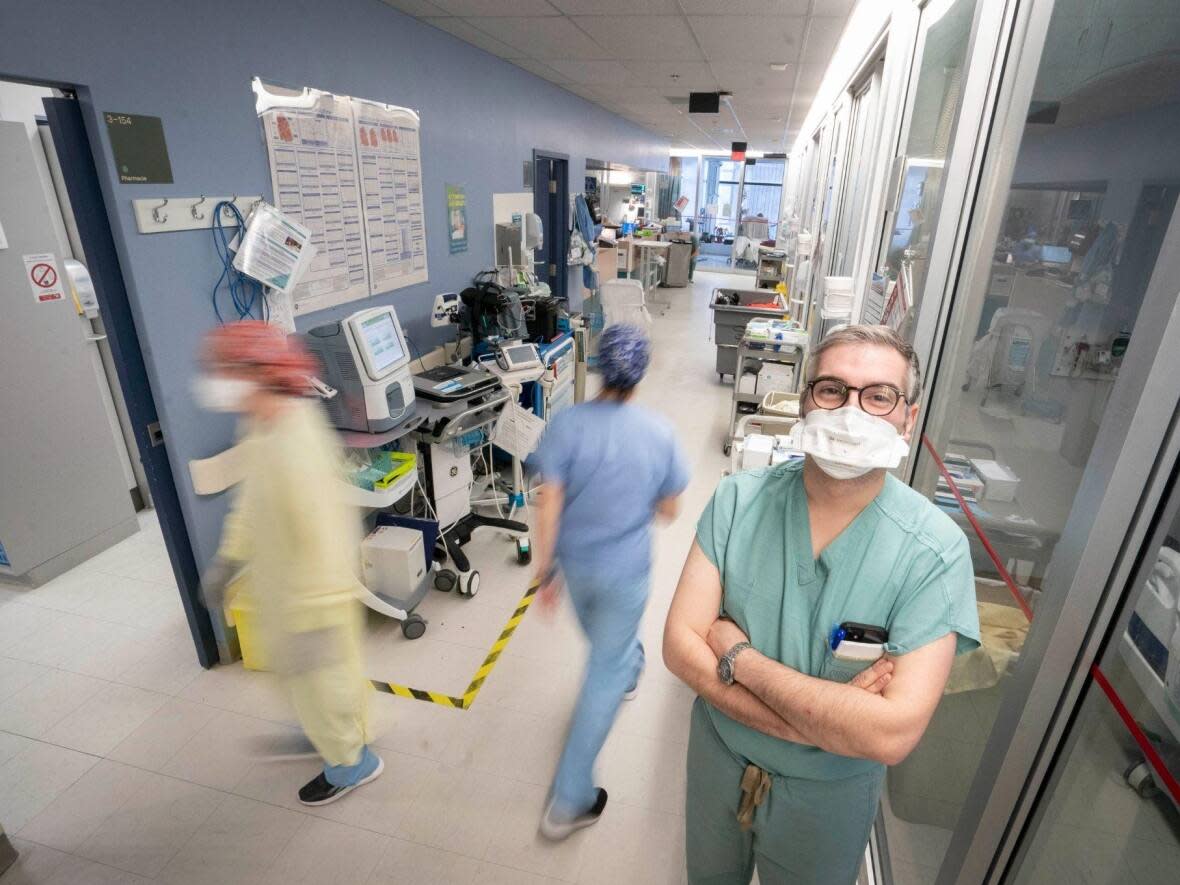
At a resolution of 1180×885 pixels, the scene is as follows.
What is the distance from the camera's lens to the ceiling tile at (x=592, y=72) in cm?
500

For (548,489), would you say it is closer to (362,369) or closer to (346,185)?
(362,369)

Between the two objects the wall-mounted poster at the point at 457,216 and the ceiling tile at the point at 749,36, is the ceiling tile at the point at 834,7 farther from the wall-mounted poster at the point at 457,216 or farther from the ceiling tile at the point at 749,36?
the wall-mounted poster at the point at 457,216

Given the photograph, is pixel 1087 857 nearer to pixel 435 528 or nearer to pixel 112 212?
pixel 435 528

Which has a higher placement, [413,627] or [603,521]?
[603,521]

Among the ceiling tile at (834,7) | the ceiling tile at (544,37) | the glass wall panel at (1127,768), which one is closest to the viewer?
the glass wall panel at (1127,768)

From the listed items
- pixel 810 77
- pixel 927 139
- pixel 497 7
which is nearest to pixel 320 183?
pixel 497 7

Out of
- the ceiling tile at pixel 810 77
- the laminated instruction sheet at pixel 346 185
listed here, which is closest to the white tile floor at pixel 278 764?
the laminated instruction sheet at pixel 346 185

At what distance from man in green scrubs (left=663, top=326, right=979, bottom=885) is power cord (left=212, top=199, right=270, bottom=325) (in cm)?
241

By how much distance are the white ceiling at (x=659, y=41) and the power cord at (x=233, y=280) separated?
1727mm

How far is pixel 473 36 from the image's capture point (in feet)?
13.7

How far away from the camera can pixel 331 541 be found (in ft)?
6.04

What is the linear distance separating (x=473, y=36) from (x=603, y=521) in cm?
374

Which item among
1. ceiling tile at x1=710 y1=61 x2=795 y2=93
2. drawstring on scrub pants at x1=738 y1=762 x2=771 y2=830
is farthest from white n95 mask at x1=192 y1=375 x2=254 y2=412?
ceiling tile at x1=710 y1=61 x2=795 y2=93

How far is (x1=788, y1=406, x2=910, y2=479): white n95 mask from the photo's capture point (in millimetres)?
1059
